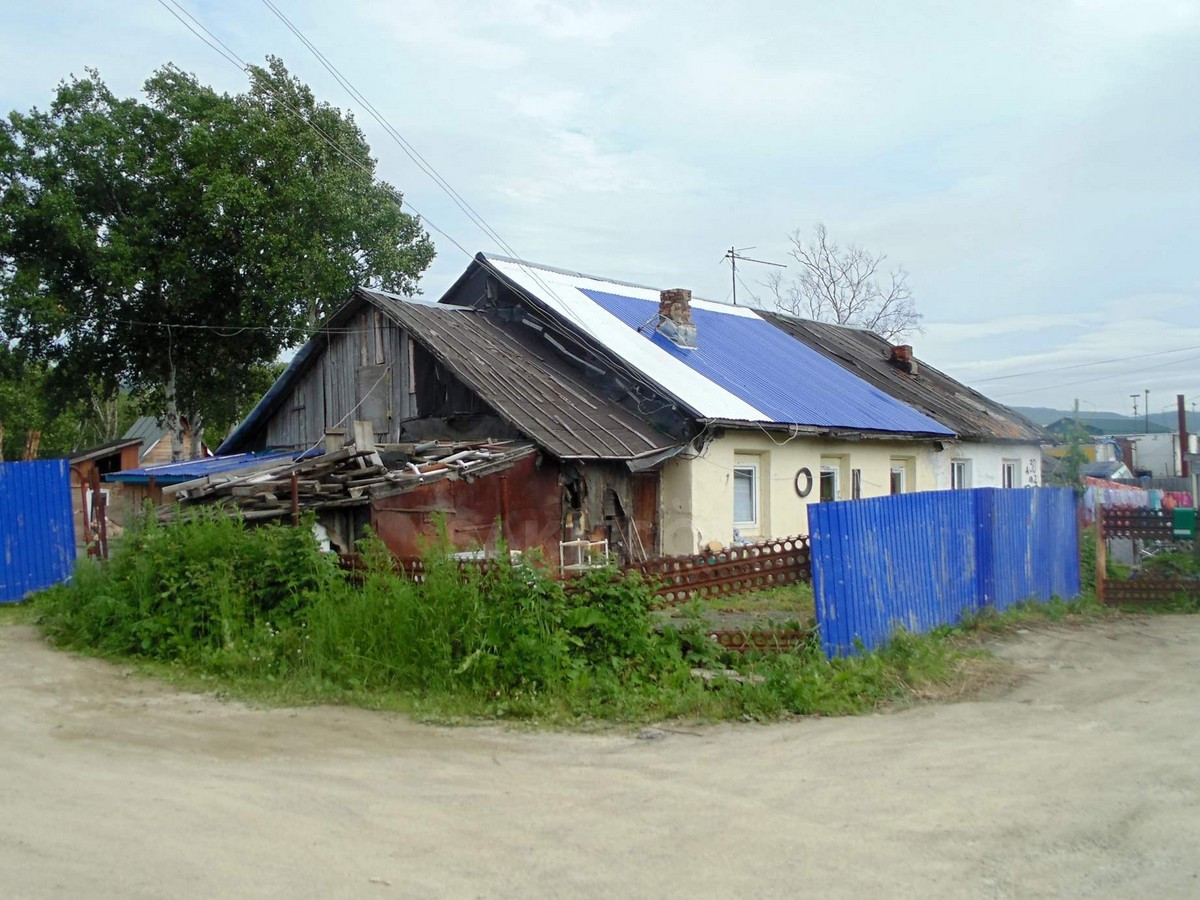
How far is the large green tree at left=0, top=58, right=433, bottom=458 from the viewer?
85.1ft

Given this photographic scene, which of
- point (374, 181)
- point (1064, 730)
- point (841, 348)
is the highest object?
point (374, 181)

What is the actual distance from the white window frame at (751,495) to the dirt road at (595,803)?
8222mm

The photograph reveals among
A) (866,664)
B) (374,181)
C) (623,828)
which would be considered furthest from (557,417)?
(374,181)

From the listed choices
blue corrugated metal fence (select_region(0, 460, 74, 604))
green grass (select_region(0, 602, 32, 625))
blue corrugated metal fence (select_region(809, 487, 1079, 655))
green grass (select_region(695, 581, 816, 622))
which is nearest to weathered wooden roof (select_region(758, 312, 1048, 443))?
blue corrugated metal fence (select_region(809, 487, 1079, 655))

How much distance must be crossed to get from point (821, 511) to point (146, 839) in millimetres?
5958

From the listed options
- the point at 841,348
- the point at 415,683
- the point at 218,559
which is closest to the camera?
the point at 415,683

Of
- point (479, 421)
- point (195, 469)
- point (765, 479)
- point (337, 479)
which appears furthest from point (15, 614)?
point (765, 479)

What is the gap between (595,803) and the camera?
5633 mm

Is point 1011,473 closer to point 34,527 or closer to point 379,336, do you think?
point 379,336

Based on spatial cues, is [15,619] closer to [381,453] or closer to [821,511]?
[381,453]

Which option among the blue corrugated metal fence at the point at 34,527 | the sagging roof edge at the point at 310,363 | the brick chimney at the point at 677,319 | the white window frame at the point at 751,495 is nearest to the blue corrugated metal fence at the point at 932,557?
the sagging roof edge at the point at 310,363

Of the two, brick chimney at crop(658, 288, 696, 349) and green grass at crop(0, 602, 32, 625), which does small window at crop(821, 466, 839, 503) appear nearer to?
brick chimney at crop(658, 288, 696, 349)

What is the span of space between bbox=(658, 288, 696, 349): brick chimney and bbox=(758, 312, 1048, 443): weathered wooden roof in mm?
5863

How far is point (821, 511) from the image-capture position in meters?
8.79
